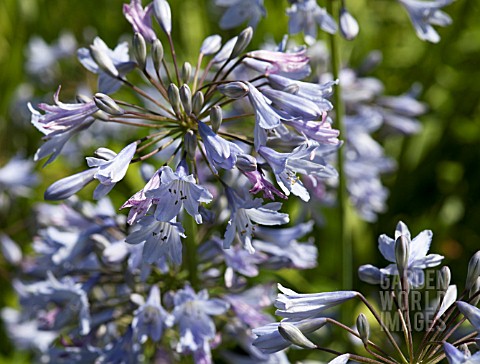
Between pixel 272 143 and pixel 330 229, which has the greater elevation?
pixel 272 143

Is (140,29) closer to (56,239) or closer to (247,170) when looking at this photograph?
(247,170)

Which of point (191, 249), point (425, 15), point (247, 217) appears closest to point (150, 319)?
point (191, 249)

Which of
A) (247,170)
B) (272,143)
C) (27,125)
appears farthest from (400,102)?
(27,125)

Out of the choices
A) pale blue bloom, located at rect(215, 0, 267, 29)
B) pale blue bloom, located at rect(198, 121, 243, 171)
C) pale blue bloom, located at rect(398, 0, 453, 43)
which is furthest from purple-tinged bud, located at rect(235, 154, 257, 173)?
pale blue bloom, located at rect(398, 0, 453, 43)

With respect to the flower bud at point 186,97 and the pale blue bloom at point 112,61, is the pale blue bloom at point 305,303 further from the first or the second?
the pale blue bloom at point 112,61

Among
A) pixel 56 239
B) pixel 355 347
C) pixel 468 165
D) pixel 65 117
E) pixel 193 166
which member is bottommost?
pixel 355 347

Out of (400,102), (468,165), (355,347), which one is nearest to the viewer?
(355,347)

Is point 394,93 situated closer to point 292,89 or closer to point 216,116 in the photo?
point 292,89

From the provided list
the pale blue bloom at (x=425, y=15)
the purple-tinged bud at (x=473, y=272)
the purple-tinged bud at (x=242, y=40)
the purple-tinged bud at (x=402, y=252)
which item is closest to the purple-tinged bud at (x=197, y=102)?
the purple-tinged bud at (x=242, y=40)
